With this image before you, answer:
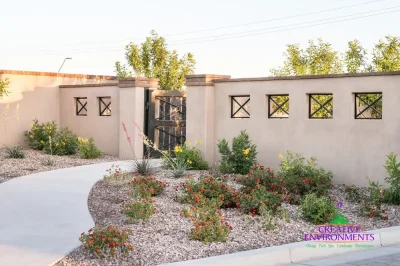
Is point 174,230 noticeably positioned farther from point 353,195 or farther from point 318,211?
point 353,195

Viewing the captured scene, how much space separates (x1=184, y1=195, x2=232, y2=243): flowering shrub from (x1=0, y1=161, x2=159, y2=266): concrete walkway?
5.25 ft

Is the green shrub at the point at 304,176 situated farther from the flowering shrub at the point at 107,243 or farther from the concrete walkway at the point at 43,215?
the flowering shrub at the point at 107,243

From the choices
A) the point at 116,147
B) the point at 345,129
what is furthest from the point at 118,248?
the point at 116,147

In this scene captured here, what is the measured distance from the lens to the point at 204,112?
1636 centimetres

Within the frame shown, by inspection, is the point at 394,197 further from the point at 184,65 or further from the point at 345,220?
the point at 184,65

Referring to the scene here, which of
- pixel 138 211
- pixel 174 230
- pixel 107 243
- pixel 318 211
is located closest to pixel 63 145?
pixel 138 211

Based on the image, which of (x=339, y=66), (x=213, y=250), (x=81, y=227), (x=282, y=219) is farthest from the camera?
(x=339, y=66)

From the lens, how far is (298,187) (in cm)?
1269

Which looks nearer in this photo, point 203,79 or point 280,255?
point 280,255

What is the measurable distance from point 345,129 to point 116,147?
844 cm

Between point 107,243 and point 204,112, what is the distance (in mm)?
8746

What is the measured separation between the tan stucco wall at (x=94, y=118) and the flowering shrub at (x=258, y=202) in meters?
9.68

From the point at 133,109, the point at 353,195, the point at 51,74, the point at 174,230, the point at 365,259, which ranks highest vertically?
the point at 51,74

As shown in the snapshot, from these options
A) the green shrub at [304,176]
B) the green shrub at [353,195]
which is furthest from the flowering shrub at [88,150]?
the green shrub at [353,195]
